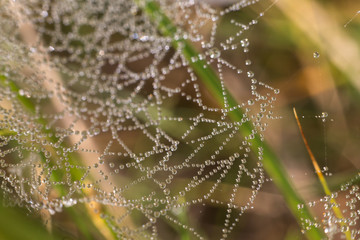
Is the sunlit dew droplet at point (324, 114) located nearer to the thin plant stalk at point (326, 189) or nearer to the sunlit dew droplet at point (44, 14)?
the thin plant stalk at point (326, 189)

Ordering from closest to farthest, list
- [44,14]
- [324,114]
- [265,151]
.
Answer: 1. [265,151]
2. [324,114]
3. [44,14]

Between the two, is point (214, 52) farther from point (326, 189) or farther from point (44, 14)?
point (44, 14)

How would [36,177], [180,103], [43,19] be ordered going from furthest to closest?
[43,19], [180,103], [36,177]

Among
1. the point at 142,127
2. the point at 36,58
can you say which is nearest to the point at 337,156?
the point at 142,127

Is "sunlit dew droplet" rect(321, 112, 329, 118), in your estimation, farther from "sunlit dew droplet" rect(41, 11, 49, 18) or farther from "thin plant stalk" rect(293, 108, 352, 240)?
"sunlit dew droplet" rect(41, 11, 49, 18)

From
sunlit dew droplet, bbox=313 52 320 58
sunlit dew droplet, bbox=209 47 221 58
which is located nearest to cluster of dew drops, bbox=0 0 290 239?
sunlit dew droplet, bbox=209 47 221 58

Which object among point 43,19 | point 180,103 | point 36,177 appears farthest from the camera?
point 43,19

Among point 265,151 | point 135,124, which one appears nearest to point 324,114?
point 265,151

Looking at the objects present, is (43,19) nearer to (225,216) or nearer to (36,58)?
(36,58)

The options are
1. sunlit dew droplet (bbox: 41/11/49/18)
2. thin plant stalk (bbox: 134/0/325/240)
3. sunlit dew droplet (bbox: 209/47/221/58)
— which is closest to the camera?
thin plant stalk (bbox: 134/0/325/240)
